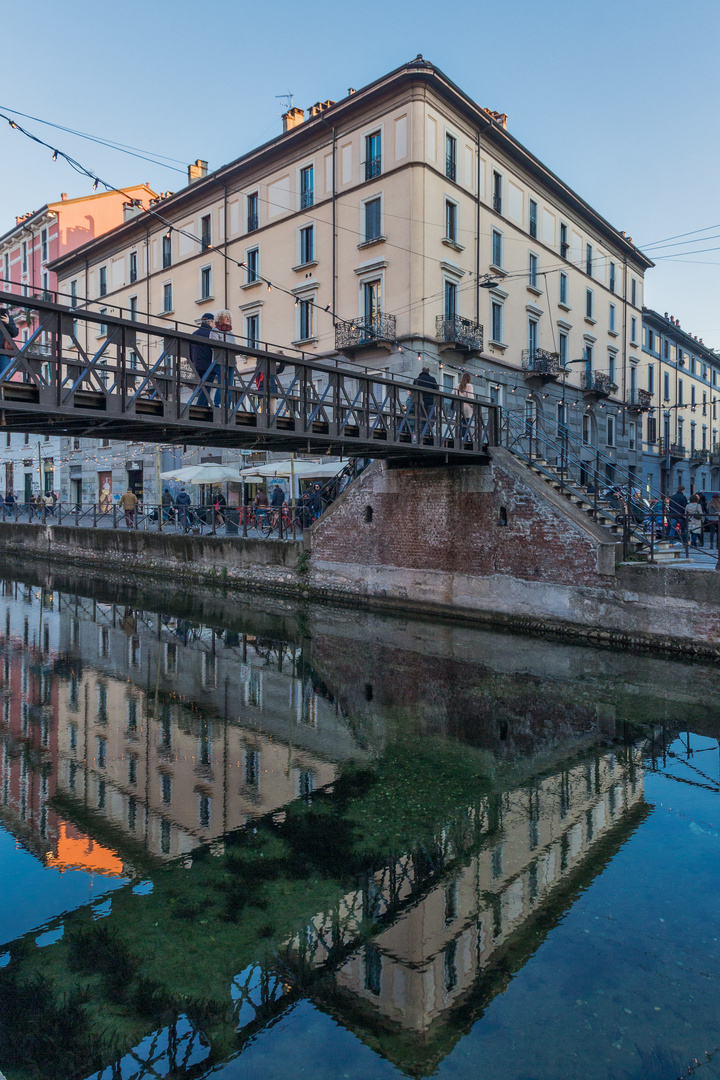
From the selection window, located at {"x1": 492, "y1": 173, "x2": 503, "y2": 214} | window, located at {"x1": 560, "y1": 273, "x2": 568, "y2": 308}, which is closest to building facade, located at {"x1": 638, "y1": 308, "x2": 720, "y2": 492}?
window, located at {"x1": 560, "y1": 273, "x2": 568, "y2": 308}

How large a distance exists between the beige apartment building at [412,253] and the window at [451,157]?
0.05 metres

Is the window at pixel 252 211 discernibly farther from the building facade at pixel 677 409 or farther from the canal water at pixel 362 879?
the canal water at pixel 362 879

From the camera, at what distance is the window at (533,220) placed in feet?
86.4

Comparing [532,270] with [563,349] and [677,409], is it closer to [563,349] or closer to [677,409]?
[563,349]

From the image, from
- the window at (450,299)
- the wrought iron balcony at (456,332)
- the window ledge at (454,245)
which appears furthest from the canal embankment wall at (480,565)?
the window ledge at (454,245)

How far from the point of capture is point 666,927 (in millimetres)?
4387

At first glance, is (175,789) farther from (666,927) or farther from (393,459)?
(393,459)

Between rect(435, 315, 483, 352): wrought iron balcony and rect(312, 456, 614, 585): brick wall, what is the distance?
7.38 metres

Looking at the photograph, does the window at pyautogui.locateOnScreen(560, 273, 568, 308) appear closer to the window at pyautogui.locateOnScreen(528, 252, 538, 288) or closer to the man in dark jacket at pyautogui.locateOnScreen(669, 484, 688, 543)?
the window at pyautogui.locateOnScreen(528, 252, 538, 288)

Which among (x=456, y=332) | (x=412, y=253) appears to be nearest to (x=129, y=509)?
(x=456, y=332)

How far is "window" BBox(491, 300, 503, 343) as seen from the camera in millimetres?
24344

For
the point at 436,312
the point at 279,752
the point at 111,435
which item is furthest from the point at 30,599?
the point at 436,312

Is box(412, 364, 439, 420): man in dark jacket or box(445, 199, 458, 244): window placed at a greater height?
box(445, 199, 458, 244): window

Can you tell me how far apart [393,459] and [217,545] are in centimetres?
710
